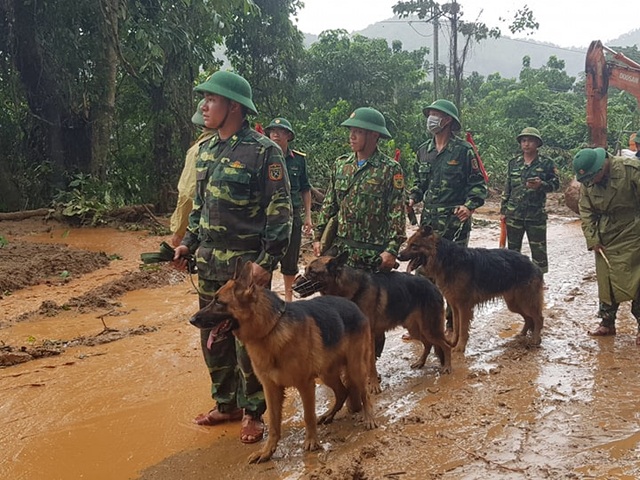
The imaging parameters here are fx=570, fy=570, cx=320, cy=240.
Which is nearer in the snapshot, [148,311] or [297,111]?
[148,311]

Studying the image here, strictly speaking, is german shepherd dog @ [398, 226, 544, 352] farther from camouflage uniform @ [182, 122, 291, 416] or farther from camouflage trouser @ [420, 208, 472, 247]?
camouflage uniform @ [182, 122, 291, 416]

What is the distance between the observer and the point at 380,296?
4840mm

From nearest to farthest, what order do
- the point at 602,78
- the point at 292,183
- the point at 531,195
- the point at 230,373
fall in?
the point at 230,373 → the point at 292,183 → the point at 531,195 → the point at 602,78

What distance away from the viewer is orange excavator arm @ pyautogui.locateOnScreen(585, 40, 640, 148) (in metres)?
12.0

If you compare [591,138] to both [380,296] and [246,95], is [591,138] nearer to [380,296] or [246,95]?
[380,296]

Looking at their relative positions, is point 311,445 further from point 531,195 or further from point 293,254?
point 531,195

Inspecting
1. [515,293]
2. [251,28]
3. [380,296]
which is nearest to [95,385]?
[380,296]

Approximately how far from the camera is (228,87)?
3.87m

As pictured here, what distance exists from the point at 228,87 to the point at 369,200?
1.72 meters

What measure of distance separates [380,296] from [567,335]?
270cm

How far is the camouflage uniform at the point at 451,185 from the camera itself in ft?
20.1

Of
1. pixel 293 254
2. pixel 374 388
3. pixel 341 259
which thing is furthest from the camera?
pixel 293 254

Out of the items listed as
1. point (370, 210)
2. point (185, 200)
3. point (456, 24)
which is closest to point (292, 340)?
point (185, 200)

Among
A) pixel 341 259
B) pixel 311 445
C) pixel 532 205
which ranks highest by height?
pixel 532 205
